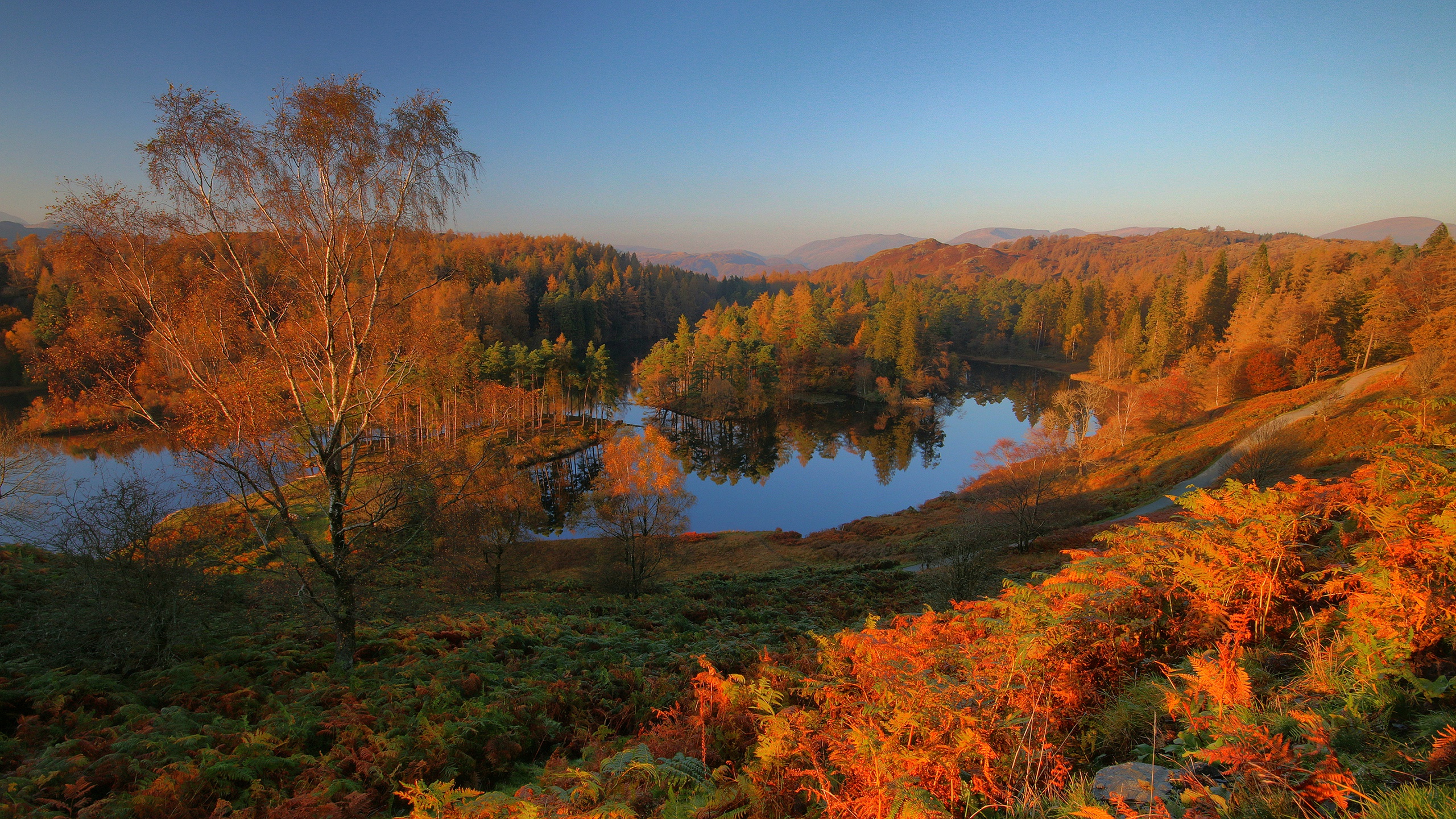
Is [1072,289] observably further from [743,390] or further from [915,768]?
[915,768]

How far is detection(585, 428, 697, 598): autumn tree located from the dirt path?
16.1m

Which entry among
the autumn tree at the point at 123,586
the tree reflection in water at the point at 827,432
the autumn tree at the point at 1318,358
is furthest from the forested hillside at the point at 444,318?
the autumn tree at the point at 1318,358

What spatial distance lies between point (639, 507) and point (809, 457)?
26.0 meters

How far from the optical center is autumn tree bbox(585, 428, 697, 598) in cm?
1906

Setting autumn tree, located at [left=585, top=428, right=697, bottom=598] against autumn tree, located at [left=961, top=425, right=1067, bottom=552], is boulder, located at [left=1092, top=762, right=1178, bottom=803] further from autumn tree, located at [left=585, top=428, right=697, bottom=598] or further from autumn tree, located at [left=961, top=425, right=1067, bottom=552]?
autumn tree, located at [left=961, top=425, right=1067, bottom=552]

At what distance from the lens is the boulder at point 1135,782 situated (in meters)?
2.71

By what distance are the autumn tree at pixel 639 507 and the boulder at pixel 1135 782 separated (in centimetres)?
1642

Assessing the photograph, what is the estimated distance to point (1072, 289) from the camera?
8212cm

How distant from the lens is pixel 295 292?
30.0 ft

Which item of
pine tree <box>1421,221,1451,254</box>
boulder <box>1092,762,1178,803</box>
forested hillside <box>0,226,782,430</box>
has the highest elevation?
pine tree <box>1421,221,1451,254</box>

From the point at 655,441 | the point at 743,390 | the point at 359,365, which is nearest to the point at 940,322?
the point at 743,390

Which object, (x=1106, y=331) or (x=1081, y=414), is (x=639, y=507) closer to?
(x=1081, y=414)

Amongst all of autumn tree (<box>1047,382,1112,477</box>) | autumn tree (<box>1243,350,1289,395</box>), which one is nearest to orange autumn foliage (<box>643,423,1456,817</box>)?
autumn tree (<box>1047,382,1112,477</box>)

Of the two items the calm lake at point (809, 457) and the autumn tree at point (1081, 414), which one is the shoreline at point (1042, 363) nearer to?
the calm lake at point (809, 457)
